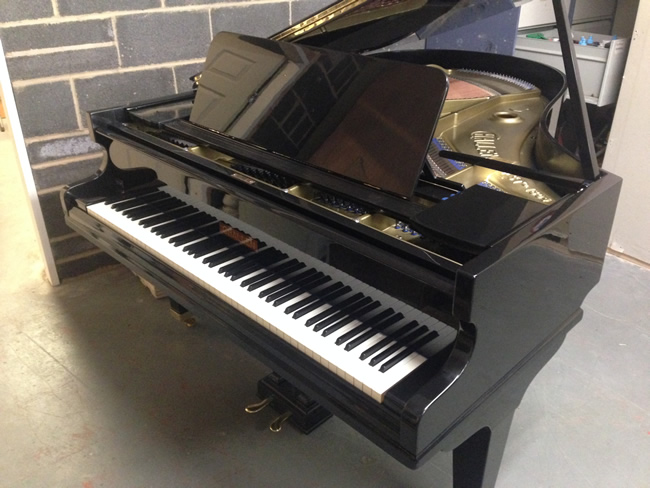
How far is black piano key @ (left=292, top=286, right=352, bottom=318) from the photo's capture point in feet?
4.25

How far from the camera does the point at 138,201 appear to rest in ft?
6.02

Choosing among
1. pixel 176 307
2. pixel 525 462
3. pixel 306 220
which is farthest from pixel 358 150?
pixel 176 307

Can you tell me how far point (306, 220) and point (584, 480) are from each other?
3.94 feet

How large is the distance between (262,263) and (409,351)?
0.48 metres

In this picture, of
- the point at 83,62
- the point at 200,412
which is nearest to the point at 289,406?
the point at 200,412

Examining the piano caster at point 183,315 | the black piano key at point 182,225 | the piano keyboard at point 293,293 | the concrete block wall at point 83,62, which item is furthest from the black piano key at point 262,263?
the concrete block wall at point 83,62

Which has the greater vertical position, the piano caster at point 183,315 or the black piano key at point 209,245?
the black piano key at point 209,245

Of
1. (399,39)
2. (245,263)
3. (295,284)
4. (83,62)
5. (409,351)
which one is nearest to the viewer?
(409,351)

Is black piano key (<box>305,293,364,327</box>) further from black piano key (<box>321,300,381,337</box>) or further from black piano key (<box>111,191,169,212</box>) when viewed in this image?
black piano key (<box>111,191,169,212</box>)

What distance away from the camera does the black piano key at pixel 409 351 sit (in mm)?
1124

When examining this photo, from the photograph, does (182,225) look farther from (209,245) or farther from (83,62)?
(83,62)

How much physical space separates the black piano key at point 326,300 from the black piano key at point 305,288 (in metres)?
0.04

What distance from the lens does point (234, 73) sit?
5.80 ft

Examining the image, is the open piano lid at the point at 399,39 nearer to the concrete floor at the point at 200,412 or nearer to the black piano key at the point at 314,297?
the black piano key at the point at 314,297
